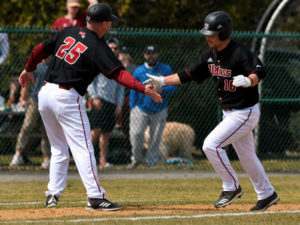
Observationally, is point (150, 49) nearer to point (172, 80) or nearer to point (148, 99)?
point (148, 99)

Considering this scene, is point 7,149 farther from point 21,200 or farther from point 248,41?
point 248,41

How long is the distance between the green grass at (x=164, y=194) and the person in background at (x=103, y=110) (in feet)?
4.20

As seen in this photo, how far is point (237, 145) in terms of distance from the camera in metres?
7.49

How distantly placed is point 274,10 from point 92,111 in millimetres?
5213

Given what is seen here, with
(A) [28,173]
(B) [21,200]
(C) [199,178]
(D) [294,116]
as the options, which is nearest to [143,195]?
(B) [21,200]

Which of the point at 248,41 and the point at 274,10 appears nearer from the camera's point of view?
the point at 248,41

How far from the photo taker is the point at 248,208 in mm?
7547

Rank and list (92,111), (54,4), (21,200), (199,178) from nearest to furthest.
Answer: (21,200) < (199,178) < (92,111) < (54,4)

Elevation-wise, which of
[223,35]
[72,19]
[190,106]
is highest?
[223,35]

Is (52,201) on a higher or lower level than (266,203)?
lower

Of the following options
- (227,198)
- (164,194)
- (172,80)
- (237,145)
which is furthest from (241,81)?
(164,194)

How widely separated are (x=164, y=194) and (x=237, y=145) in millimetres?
2055

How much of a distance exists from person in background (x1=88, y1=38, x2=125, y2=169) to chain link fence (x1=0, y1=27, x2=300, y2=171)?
48 cm

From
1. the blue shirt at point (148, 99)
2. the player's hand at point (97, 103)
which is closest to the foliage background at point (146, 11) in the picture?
the blue shirt at point (148, 99)
